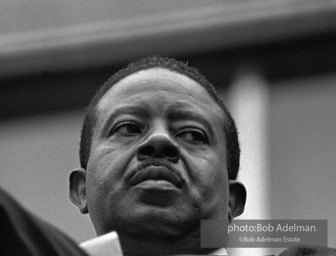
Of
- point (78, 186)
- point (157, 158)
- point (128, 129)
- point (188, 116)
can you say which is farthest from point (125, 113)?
point (78, 186)

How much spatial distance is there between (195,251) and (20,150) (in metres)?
5.87

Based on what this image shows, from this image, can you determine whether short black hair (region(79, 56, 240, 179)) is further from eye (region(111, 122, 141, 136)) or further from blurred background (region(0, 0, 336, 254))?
blurred background (region(0, 0, 336, 254))

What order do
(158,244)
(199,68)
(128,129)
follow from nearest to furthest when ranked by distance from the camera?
(158,244) → (128,129) → (199,68)

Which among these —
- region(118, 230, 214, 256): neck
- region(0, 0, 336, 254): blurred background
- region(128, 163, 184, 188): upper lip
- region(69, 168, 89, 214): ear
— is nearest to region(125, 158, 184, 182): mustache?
region(128, 163, 184, 188): upper lip

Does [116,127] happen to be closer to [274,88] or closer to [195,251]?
[195,251]

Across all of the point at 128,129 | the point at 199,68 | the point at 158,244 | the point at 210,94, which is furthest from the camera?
the point at 199,68

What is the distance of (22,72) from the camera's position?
10219mm

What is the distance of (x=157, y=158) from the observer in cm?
424

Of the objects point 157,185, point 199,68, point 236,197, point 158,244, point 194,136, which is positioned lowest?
point 158,244

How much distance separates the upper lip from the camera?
4203 mm

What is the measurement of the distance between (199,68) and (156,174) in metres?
5.41

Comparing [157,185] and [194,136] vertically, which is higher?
[194,136]

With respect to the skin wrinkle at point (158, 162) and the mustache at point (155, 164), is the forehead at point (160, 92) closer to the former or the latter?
the skin wrinkle at point (158, 162)

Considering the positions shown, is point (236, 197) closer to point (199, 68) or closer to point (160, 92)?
point (160, 92)
